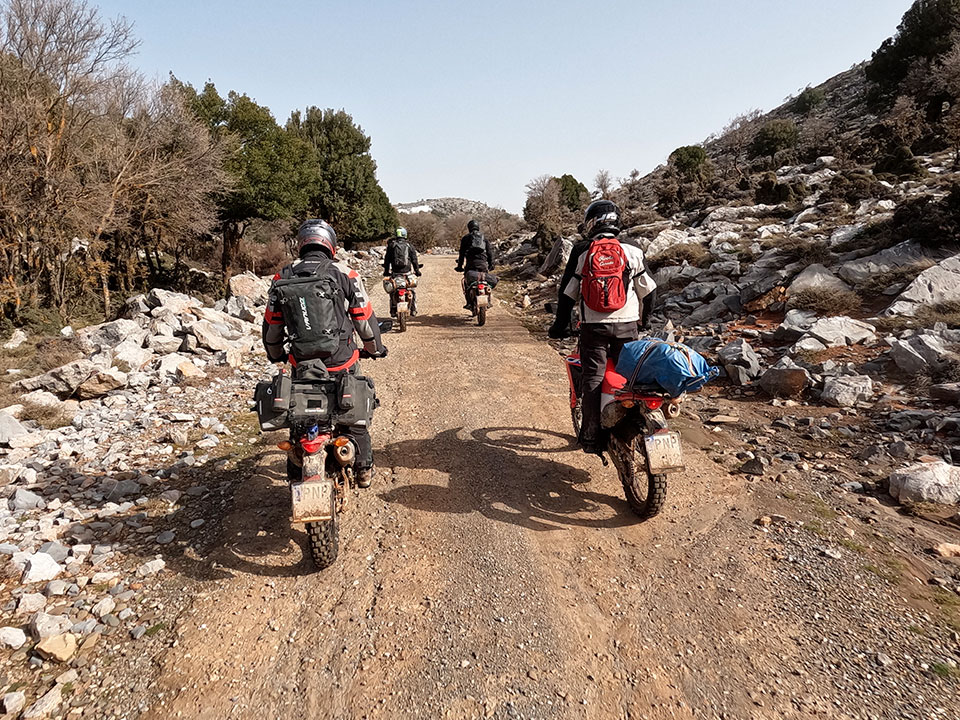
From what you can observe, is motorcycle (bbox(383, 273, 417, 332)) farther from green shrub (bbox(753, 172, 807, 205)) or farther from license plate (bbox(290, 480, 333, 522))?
green shrub (bbox(753, 172, 807, 205))

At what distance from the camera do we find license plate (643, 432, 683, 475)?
11.8 ft

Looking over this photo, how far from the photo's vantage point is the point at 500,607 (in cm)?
315

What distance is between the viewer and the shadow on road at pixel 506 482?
413cm

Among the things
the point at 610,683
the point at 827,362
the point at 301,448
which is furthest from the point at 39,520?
the point at 827,362

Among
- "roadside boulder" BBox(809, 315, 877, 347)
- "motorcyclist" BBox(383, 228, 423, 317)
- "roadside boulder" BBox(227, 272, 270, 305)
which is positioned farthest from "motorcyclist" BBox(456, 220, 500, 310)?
"roadside boulder" BBox(227, 272, 270, 305)

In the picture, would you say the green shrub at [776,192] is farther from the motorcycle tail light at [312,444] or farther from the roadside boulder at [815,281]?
the motorcycle tail light at [312,444]

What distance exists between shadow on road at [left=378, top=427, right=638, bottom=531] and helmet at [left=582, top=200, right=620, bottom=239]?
217 centimetres

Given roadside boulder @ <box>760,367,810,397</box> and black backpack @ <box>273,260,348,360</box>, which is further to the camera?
roadside boulder @ <box>760,367,810,397</box>

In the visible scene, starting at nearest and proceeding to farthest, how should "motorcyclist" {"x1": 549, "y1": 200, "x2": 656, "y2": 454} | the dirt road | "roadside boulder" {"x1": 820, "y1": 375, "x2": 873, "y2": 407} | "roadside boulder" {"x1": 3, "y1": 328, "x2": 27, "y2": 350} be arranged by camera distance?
the dirt road → "motorcyclist" {"x1": 549, "y1": 200, "x2": 656, "y2": 454} → "roadside boulder" {"x1": 820, "y1": 375, "x2": 873, "y2": 407} → "roadside boulder" {"x1": 3, "y1": 328, "x2": 27, "y2": 350}

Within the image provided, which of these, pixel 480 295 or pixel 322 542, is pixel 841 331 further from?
pixel 322 542

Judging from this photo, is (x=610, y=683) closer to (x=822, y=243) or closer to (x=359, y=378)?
(x=359, y=378)

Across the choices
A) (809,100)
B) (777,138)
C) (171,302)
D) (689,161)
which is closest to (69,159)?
(171,302)

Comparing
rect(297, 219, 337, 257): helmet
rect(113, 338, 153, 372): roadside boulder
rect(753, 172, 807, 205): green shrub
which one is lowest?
rect(113, 338, 153, 372): roadside boulder

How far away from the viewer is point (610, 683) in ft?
8.52
